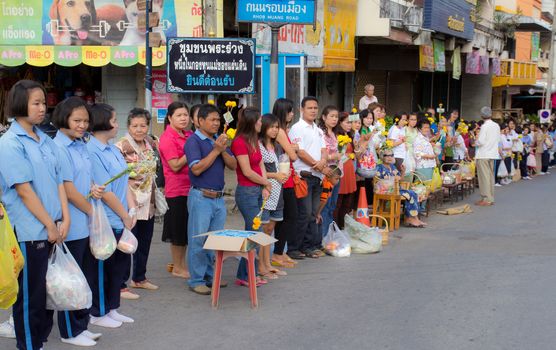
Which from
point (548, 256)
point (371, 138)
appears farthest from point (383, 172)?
point (548, 256)

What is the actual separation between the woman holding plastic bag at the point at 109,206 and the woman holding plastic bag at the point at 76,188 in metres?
0.24

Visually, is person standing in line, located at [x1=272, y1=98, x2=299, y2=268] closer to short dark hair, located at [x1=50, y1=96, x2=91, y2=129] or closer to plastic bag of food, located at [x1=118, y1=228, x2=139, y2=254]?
plastic bag of food, located at [x1=118, y1=228, x2=139, y2=254]

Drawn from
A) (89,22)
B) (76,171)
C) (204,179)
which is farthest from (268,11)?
(76,171)

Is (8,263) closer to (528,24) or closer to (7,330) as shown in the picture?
(7,330)

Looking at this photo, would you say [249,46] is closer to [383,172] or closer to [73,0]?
[383,172]

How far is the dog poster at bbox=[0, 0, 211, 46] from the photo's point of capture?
40.6ft

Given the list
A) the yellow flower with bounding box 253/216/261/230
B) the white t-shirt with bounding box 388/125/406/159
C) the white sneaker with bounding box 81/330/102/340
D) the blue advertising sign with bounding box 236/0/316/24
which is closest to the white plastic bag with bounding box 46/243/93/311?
the white sneaker with bounding box 81/330/102/340

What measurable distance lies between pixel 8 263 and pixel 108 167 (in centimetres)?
169

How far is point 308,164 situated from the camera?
28.6ft

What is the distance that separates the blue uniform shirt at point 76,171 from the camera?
A: 5.18 metres

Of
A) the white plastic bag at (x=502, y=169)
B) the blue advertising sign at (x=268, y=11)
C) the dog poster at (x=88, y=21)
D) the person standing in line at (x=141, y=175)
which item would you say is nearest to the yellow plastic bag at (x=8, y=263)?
the person standing in line at (x=141, y=175)

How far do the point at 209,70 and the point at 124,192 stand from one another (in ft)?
15.4

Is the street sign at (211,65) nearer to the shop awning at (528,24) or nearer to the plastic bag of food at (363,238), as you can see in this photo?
the plastic bag of food at (363,238)

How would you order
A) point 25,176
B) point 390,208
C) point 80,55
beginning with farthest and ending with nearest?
point 80,55 < point 390,208 < point 25,176
